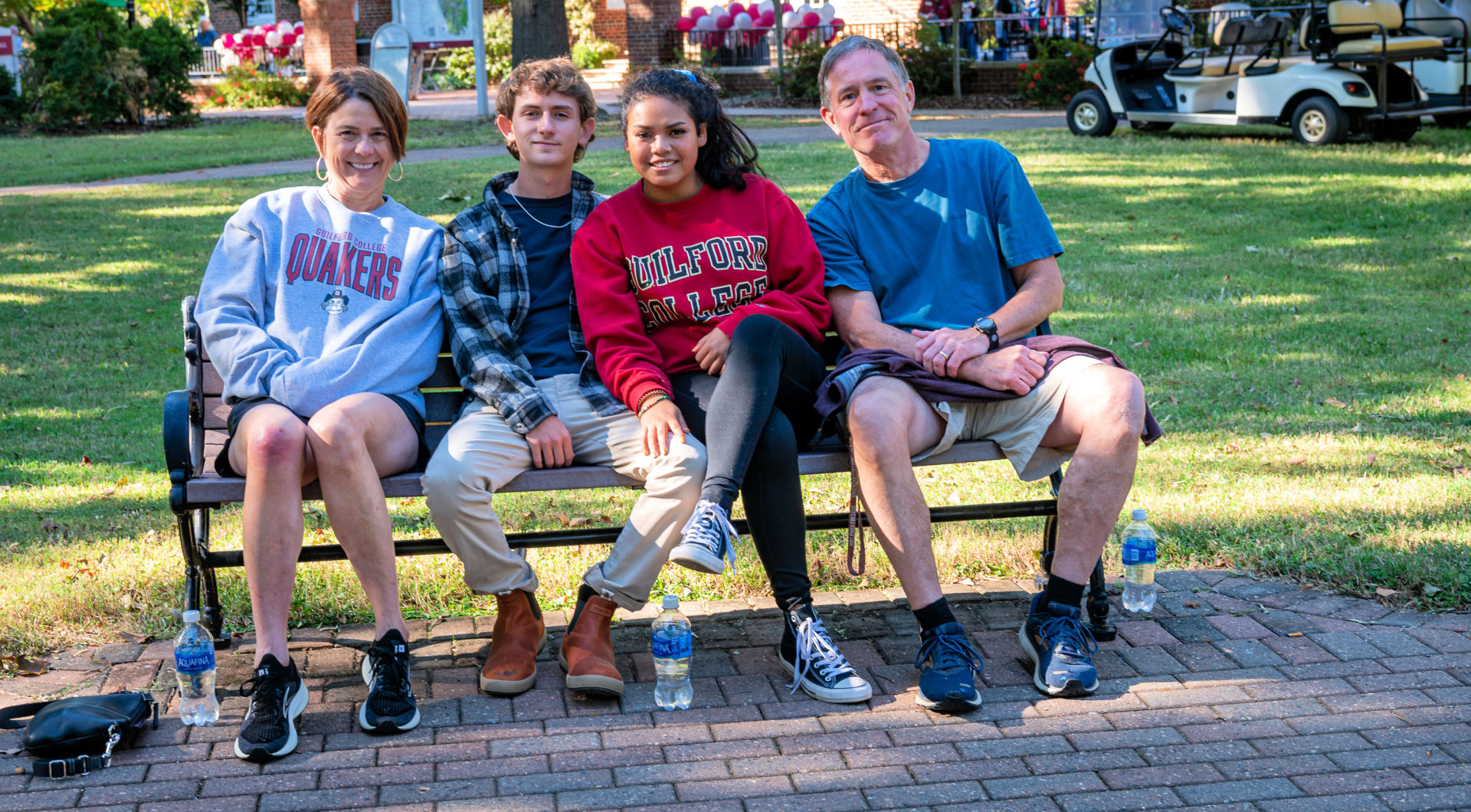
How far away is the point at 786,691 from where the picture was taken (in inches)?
132

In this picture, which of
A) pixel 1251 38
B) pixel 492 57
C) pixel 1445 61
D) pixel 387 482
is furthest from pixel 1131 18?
pixel 492 57

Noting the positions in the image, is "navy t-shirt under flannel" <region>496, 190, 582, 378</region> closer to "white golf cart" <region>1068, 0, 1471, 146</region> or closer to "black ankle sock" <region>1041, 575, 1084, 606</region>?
"black ankle sock" <region>1041, 575, 1084, 606</region>

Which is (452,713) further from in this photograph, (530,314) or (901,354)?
(901,354)

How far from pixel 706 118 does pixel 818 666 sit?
5.13 ft

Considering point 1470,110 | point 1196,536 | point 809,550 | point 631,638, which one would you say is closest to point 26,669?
point 631,638

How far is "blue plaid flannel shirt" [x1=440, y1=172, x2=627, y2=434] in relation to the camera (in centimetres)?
347

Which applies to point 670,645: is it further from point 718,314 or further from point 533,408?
point 718,314

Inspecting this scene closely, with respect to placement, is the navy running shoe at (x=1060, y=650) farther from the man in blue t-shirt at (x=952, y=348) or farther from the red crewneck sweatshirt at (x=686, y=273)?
the red crewneck sweatshirt at (x=686, y=273)

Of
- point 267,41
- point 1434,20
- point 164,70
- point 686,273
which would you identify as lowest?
point 686,273

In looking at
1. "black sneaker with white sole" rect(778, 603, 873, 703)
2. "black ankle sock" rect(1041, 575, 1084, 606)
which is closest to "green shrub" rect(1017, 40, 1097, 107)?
"black ankle sock" rect(1041, 575, 1084, 606)

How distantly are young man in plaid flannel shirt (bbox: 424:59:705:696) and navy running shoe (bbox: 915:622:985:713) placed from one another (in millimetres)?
716

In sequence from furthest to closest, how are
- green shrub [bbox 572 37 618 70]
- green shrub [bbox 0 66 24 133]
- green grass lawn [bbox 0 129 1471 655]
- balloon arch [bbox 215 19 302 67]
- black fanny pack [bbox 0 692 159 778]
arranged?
→ balloon arch [bbox 215 19 302 67]
green shrub [bbox 572 37 618 70]
green shrub [bbox 0 66 24 133]
green grass lawn [bbox 0 129 1471 655]
black fanny pack [bbox 0 692 159 778]

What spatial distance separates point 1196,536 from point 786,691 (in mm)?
1723

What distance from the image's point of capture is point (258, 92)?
90.9ft
